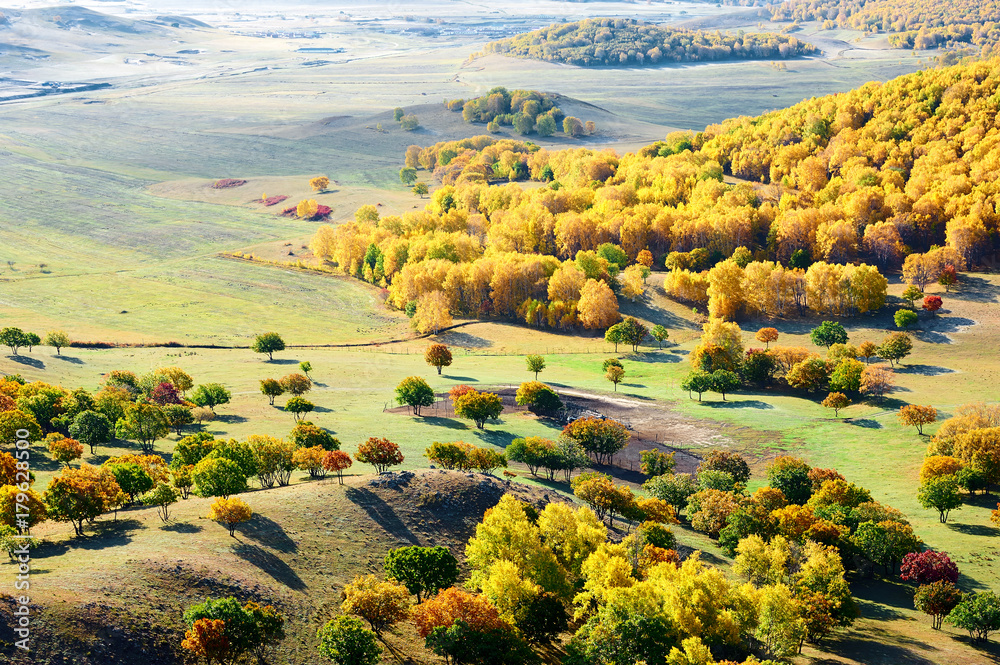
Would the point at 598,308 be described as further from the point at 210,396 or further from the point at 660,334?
the point at 210,396

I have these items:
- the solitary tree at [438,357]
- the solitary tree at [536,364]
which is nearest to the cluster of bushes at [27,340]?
A: the solitary tree at [438,357]

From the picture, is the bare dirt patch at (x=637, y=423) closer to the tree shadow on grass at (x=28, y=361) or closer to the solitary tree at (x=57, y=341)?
the tree shadow on grass at (x=28, y=361)

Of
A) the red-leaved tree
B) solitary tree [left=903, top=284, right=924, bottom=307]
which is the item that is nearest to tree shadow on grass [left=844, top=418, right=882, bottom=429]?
the red-leaved tree

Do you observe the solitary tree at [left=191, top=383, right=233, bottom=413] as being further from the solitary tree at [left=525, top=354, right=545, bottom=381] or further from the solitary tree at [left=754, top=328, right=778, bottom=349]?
the solitary tree at [left=754, top=328, right=778, bottom=349]

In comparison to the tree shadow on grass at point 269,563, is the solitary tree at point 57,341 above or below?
below

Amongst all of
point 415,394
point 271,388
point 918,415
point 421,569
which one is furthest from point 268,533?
point 918,415

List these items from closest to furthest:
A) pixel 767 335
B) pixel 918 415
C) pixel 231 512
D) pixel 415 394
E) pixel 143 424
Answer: pixel 231 512
pixel 143 424
pixel 918 415
pixel 415 394
pixel 767 335

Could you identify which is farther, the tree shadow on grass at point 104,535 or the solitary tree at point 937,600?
the solitary tree at point 937,600
